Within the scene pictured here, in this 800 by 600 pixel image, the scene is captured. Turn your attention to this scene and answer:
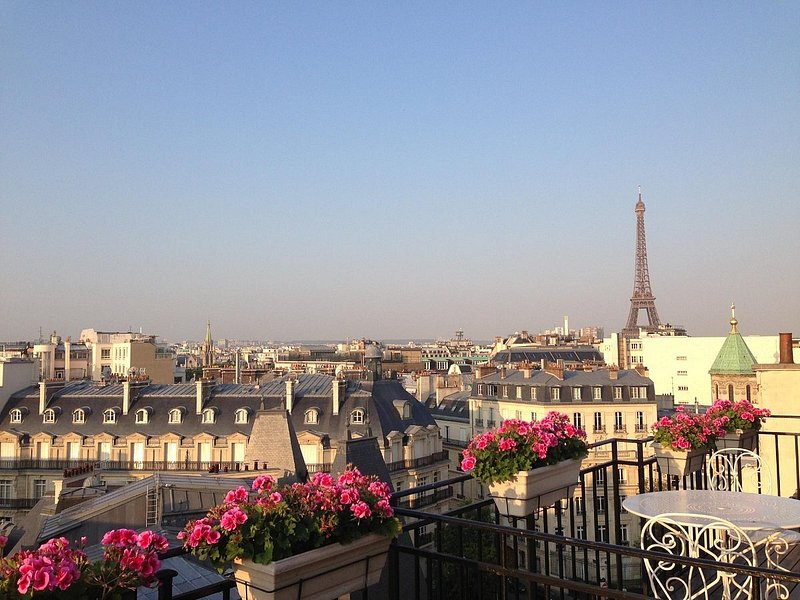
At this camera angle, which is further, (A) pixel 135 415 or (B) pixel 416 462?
(A) pixel 135 415

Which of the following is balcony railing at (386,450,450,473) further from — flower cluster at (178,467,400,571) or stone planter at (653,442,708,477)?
flower cluster at (178,467,400,571)

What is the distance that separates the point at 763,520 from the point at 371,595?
9.63 m

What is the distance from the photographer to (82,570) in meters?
3.01

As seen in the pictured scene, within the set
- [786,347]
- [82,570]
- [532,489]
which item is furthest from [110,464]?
[82,570]

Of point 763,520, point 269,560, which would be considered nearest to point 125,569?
point 269,560

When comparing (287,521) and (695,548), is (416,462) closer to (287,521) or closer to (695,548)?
(695,548)

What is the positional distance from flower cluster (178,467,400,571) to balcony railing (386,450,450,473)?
33.1 metres

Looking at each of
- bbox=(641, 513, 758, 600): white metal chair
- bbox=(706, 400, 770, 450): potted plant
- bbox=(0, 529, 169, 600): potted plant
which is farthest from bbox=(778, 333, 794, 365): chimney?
bbox=(0, 529, 169, 600): potted plant

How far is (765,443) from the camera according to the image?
45.7 ft

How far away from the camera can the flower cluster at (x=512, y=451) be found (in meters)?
5.94

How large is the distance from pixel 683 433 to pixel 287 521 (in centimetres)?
638

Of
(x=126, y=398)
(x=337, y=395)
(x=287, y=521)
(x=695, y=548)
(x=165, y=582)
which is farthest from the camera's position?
(x=126, y=398)

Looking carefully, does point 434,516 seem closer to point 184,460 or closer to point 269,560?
point 269,560

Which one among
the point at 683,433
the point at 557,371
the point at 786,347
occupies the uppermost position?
the point at 786,347
